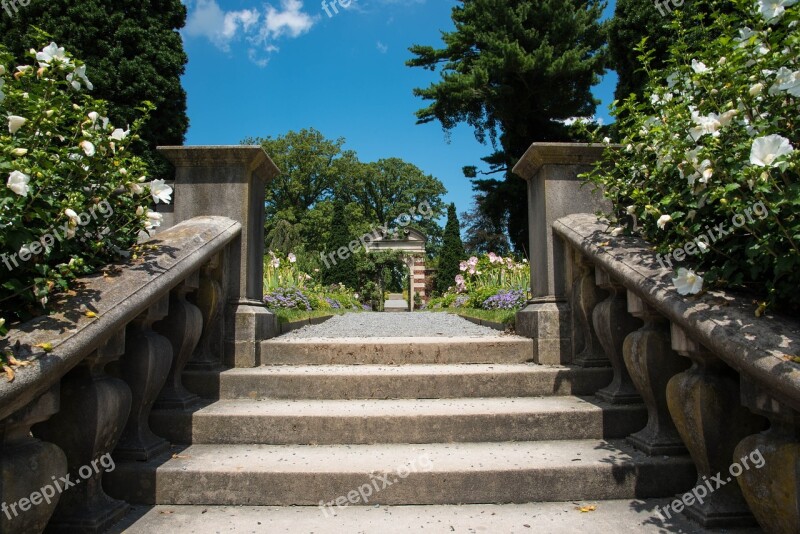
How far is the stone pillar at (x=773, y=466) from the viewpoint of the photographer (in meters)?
1.79

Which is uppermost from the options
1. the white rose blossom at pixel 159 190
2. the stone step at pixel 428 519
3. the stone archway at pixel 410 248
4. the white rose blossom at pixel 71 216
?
the stone archway at pixel 410 248

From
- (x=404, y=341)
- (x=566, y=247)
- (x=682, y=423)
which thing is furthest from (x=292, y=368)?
(x=682, y=423)

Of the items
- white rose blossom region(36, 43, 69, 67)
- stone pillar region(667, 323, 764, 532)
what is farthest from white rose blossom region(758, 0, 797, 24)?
white rose blossom region(36, 43, 69, 67)

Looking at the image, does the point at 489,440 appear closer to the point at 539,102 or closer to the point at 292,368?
the point at 292,368

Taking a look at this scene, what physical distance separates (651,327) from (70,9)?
1841 cm

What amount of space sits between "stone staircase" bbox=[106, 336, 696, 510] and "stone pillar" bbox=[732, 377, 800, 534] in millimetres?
629

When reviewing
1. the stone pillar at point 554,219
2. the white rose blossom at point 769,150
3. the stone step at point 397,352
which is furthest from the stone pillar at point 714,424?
the stone step at point 397,352

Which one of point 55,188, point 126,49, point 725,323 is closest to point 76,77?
point 55,188

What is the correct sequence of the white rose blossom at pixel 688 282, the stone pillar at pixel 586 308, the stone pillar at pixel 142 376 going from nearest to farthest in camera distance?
1. the white rose blossom at pixel 688 282
2. the stone pillar at pixel 142 376
3. the stone pillar at pixel 586 308

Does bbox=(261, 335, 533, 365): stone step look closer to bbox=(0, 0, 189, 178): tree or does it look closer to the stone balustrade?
the stone balustrade

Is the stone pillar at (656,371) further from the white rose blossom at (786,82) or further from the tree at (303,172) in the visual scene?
the tree at (303,172)

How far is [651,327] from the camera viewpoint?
2.73 metres

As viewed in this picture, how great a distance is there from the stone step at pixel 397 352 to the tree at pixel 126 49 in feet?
43.2

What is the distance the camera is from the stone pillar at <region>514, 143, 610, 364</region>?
382cm
